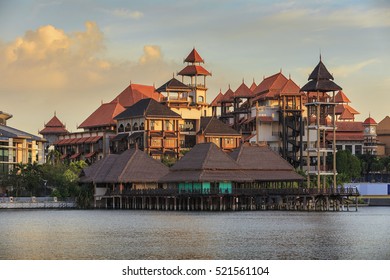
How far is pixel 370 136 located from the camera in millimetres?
145875

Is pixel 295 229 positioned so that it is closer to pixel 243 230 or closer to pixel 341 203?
pixel 243 230

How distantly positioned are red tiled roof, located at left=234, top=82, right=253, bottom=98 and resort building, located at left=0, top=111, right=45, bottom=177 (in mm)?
25762

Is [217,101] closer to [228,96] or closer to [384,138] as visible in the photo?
[228,96]

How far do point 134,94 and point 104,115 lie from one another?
7.01 m

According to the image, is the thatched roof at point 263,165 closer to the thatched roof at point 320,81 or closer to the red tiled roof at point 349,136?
the thatched roof at point 320,81

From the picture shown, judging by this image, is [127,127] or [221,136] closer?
[221,136]

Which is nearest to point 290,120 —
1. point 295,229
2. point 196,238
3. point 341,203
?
point 341,203

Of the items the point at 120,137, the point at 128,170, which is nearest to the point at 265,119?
the point at 120,137

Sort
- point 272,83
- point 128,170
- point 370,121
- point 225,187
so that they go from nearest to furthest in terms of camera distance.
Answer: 1. point 225,187
2. point 128,170
3. point 272,83
4. point 370,121

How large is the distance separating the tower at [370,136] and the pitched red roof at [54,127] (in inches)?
1712

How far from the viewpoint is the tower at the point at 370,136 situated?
14512cm

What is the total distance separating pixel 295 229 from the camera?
64562 mm

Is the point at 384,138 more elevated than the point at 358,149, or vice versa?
the point at 384,138
